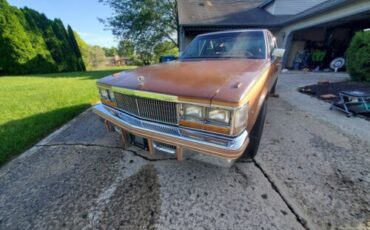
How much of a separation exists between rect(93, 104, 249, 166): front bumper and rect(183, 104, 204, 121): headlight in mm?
117

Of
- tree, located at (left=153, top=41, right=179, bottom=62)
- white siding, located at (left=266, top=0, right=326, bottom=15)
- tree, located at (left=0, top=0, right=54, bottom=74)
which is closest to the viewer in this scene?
white siding, located at (left=266, top=0, right=326, bottom=15)

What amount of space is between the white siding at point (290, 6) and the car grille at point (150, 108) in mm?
15238

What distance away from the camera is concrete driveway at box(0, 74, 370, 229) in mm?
1494

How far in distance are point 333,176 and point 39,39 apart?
21.9 metres

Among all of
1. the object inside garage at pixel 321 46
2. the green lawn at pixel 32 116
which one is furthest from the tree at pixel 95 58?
the object inside garage at pixel 321 46

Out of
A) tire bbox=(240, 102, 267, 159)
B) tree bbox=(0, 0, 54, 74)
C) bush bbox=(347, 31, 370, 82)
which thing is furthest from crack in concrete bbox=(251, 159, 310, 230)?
tree bbox=(0, 0, 54, 74)

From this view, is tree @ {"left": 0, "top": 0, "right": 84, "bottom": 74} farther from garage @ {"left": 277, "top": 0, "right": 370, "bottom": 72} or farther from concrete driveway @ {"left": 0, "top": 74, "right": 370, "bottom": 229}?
garage @ {"left": 277, "top": 0, "right": 370, "bottom": 72}

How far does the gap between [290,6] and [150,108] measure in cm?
1597

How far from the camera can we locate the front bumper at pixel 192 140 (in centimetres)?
142

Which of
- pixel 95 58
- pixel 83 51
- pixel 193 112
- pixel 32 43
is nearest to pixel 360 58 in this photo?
pixel 193 112

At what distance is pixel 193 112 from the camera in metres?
1.55

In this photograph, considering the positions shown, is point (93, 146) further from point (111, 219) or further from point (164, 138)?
point (164, 138)

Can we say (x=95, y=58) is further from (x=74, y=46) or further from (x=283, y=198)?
(x=283, y=198)

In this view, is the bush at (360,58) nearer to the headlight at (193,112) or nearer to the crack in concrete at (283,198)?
the crack in concrete at (283,198)
